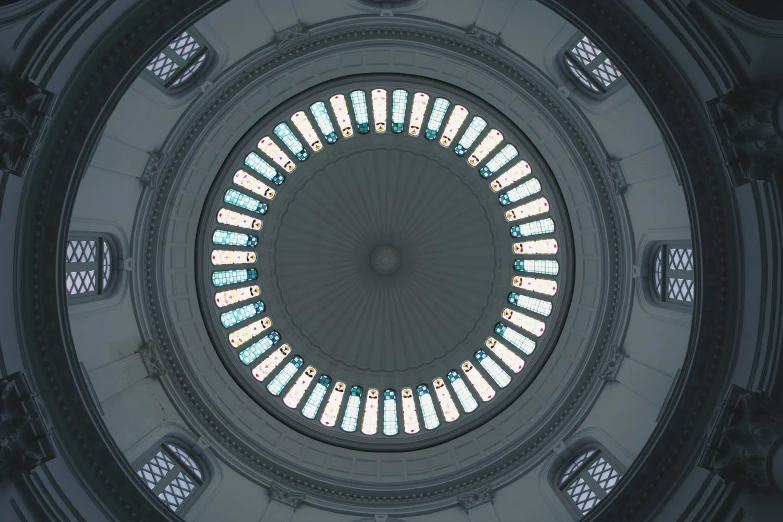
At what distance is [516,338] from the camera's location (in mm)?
25531

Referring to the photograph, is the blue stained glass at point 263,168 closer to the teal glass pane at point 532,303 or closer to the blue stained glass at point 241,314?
the blue stained glass at point 241,314

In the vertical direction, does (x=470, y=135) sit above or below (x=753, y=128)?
above

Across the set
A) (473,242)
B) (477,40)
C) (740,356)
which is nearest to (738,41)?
(740,356)

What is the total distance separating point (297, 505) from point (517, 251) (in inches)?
578

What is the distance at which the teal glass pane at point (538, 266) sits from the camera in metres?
24.5

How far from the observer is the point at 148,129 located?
57.1 feet

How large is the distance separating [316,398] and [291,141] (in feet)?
39.3

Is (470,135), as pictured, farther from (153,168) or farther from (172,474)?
(172,474)

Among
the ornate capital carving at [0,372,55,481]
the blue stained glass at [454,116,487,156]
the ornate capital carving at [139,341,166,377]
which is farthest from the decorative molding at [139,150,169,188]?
the blue stained glass at [454,116,487,156]

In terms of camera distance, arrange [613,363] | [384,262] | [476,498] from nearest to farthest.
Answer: [613,363] → [476,498] → [384,262]

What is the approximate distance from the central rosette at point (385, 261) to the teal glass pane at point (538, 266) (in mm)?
1458

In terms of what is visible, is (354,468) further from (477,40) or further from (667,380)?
(477,40)

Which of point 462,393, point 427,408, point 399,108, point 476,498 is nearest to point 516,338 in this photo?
point 462,393

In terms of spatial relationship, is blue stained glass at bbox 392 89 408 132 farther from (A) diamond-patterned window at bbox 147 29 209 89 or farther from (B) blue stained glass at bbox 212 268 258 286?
(B) blue stained glass at bbox 212 268 258 286
